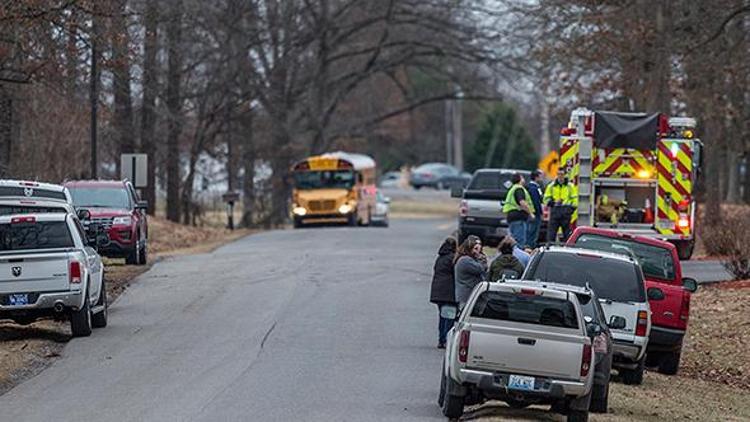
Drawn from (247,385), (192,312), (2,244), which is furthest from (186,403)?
(192,312)

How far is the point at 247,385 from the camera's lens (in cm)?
1641

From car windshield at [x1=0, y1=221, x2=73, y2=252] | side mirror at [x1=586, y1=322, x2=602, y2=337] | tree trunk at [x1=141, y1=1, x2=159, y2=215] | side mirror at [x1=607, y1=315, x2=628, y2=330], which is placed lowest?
side mirror at [x1=607, y1=315, x2=628, y2=330]

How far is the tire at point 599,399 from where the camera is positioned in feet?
49.2

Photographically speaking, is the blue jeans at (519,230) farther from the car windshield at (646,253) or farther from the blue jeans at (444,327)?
the blue jeans at (444,327)

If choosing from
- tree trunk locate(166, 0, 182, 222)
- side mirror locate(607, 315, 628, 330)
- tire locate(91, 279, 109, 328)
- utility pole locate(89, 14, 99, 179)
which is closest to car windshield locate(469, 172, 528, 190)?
utility pole locate(89, 14, 99, 179)

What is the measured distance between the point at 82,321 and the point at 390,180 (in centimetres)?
9205

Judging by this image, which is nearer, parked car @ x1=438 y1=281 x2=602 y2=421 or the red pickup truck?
parked car @ x1=438 y1=281 x2=602 y2=421

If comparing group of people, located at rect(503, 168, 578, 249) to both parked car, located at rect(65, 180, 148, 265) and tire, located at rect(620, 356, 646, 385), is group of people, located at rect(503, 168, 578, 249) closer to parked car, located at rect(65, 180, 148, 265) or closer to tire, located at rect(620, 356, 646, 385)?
parked car, located at rect(65, 180, 148, 265)

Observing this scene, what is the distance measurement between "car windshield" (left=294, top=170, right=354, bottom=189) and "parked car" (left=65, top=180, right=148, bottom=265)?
63.9 ft

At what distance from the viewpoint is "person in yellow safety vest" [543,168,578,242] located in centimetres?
2997

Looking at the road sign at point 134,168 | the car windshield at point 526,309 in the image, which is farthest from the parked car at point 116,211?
the car windshield at point 526,309

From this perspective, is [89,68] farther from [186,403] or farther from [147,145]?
[186,403]

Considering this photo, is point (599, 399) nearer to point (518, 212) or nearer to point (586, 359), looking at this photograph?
point (586, 359)

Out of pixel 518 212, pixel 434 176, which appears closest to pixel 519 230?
pixel 518 212
